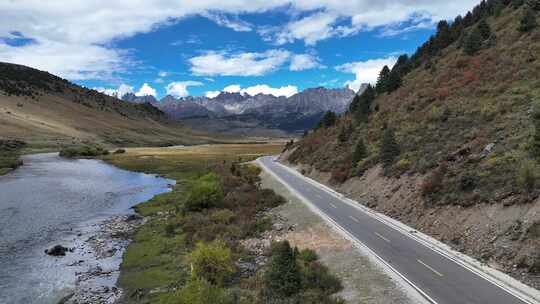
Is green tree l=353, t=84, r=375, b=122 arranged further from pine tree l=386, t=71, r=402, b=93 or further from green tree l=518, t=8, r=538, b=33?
green tree l=518, t=8, r=538, b=33

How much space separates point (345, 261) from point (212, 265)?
26.5 feet

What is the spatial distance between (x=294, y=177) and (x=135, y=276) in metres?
44.4

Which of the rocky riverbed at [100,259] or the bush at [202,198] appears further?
the bush at [202,198]

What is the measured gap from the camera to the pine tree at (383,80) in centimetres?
8660

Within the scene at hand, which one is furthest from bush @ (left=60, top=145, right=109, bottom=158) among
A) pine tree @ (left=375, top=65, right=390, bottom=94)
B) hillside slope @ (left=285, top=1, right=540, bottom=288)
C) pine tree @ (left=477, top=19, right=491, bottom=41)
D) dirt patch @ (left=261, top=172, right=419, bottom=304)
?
pine tree @ (left=477, top=19, right=491, bottom=41)

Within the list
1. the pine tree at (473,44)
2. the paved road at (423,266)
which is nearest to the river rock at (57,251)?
the paved road at (423,266)

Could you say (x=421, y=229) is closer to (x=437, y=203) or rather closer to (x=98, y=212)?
(x=437, y=203)

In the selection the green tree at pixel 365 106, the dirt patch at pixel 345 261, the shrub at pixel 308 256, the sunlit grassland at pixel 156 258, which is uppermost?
the green tree at pixel 365 106

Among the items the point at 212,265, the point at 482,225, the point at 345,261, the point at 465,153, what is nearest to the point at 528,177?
the point at 482,225

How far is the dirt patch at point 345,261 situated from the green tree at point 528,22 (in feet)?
156

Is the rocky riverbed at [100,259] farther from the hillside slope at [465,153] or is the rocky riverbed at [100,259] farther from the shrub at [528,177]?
the shrub at [528,177]

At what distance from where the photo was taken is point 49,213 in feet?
154

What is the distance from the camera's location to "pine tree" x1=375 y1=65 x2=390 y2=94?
8660cm

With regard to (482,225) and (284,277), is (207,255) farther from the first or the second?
(482,225)
